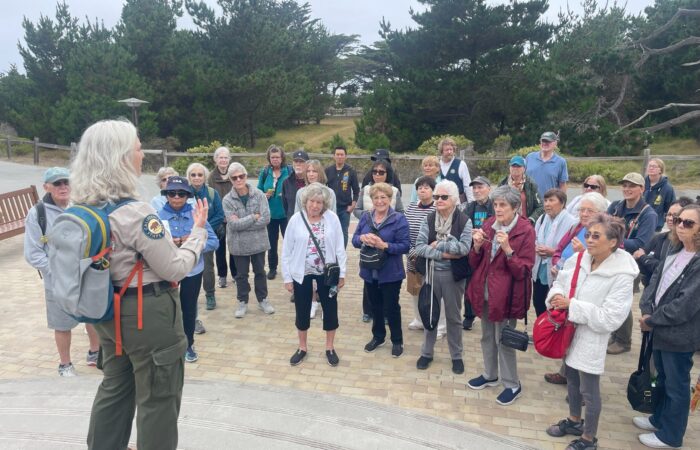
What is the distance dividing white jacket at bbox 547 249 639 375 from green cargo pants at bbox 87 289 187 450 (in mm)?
2481

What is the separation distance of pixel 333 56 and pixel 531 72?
71.8 feet

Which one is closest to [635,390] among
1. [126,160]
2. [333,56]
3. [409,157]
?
[126,160]

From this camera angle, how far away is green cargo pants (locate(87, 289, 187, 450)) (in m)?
2.47

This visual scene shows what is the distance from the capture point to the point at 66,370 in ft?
14.5

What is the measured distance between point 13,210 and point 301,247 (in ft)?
22.4

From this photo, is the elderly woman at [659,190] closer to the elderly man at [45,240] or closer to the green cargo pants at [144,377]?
the green cargo pants at [144,377]

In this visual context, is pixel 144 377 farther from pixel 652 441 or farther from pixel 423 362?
pixel 652 441

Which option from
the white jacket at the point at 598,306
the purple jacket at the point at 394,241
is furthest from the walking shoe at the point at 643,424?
the purple jacket at the point at 394,241

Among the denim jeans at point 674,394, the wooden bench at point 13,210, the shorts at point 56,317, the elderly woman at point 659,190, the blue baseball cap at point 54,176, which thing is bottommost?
the denim jeans at point 674,394

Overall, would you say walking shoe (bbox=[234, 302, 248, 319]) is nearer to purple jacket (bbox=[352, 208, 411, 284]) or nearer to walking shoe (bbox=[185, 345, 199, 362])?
walking shoe (bbox=[185, 345, 199, 362])

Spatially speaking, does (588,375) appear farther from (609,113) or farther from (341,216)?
(609,113)

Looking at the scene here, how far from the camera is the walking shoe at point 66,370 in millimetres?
4390

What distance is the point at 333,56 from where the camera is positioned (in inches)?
1564

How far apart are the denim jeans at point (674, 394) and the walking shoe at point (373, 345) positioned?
94.3 inches
